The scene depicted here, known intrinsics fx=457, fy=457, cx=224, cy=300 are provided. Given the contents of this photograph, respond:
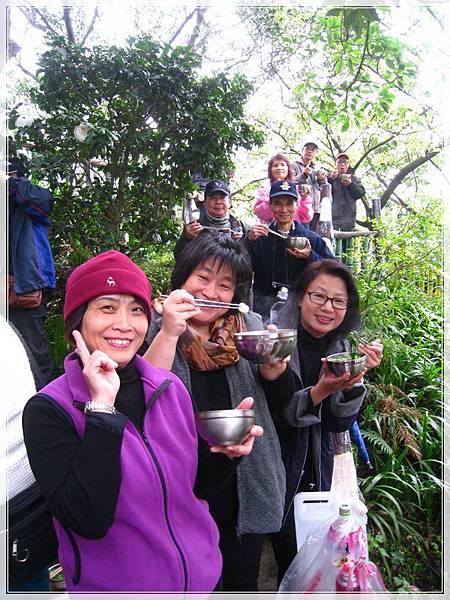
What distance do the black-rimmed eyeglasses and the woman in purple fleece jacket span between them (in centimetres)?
96

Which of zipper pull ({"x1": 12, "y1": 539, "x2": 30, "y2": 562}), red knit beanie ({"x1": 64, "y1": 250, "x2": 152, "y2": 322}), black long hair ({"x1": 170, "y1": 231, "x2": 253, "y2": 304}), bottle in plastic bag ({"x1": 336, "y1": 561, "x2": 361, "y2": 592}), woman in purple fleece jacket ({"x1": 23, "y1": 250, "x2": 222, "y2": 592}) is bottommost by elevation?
bottle in plastic bag ({"x1": 336, "y1": 561, "x2": 361, "y2": 592})

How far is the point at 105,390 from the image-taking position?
1.21 meters

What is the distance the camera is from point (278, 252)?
3.37 m

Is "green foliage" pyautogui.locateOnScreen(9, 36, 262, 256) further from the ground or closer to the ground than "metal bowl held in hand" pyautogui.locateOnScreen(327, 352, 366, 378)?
further from the ground

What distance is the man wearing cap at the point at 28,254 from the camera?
3533mm

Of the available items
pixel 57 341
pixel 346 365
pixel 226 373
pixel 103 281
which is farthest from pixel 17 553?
pixel 57 341

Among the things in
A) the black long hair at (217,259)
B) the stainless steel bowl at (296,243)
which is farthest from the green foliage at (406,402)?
the black long hair at (217,259)

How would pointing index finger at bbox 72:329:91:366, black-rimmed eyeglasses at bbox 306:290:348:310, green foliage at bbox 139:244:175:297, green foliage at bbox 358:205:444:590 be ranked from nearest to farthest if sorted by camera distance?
pointing index finger at bbox 72:329:91:366 < black-rimmed eyeglasses at bbox 306:290:348:310 < green foliage at bbox 358:205:444:590 < green foliage at bbox 139:244:175:297

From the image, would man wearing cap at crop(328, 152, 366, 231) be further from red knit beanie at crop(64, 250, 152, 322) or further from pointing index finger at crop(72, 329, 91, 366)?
pointing index finger at crop(72, 329, 91, 366)

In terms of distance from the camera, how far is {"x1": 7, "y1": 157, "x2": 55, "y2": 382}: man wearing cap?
11.6ft

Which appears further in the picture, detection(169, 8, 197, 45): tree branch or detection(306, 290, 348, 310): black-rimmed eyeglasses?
detection(169, 8, 197, 45): tree branch

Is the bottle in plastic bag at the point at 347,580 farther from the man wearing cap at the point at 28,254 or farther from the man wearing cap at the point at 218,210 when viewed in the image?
the man wearing cap at the point at 218,210

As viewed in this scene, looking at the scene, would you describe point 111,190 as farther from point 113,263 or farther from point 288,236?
point 113,263

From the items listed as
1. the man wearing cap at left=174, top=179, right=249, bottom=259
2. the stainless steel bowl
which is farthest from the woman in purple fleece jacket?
the man wearing cap at left=174, top=179, right=249, bottom=259
